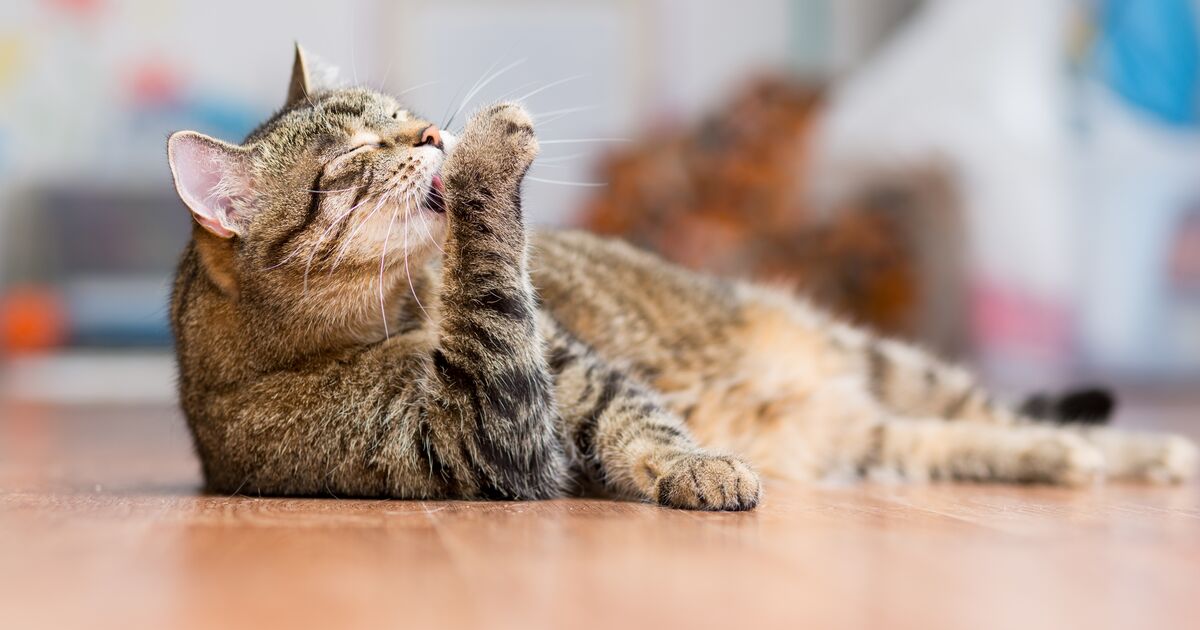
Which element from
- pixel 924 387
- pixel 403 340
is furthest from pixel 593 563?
pixel 924 387

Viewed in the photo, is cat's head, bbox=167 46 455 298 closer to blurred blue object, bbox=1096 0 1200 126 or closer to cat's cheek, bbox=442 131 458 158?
cat's cheek, bbox=442 131 458 158

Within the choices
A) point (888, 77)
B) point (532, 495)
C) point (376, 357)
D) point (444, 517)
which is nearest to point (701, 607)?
point (444, 517)

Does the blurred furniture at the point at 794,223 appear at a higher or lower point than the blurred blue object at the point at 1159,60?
lower

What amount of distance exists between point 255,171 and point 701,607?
0.97 m

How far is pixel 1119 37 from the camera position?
165 inches

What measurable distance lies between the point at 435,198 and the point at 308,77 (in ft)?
1.40

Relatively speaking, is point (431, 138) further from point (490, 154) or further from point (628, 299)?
point (628, 299)

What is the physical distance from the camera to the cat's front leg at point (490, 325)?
1.38 m

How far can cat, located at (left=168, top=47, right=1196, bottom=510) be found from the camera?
4.61 feet

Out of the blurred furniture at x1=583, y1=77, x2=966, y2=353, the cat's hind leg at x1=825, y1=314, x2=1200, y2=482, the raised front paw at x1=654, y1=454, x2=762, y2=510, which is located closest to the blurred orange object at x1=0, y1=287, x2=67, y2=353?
the blurred furniture at x1=583, y1=77, x2=966, y2=353

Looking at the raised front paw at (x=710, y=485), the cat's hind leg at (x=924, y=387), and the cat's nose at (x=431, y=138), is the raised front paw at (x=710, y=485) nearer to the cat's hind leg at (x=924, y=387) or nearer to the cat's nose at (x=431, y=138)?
the cat's nose at (x=431, y=138)

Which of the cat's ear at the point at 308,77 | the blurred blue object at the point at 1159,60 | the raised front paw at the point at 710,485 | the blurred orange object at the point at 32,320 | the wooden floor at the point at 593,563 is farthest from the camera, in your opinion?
the blurred orange object at the point at 32,320

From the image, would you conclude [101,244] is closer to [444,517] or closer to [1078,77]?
[1078,77]

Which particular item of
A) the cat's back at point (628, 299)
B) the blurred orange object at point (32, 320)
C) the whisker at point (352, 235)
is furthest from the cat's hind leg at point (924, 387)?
the blurred orange object at point (32, 320)
